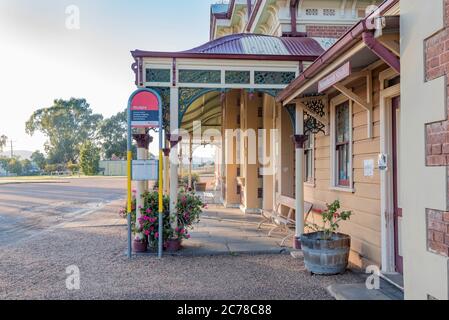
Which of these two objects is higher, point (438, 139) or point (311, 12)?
point (311, 12)

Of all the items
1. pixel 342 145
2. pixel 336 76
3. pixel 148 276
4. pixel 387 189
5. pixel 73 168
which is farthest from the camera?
pixel 73 168

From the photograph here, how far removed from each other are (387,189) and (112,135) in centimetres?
6563

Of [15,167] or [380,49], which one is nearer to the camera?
[380,49]

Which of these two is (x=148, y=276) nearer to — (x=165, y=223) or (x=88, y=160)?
(x=165, y=223)

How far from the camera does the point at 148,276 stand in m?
5.54

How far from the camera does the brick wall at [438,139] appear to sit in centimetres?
288

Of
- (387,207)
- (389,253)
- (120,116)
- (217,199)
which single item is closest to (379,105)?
(387,207)

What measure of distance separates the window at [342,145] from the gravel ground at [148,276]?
63.5 inches

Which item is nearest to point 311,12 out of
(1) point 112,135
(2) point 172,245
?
(2) point 172,245

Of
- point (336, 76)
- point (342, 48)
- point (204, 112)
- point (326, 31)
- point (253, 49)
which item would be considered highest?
point (326, 31)

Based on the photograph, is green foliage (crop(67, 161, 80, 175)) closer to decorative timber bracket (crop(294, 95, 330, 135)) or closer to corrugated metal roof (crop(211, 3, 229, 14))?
corrugated metal roof (crop(211, 3, 229, 14))

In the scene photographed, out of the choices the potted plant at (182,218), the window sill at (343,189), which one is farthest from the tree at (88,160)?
the window sill at (343,189)

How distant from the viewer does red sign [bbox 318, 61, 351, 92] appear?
4473mm

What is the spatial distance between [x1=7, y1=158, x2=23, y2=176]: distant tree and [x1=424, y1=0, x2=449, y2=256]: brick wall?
234ft
